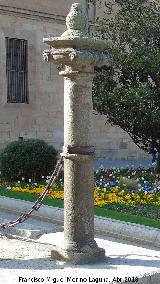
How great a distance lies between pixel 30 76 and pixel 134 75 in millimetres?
6096

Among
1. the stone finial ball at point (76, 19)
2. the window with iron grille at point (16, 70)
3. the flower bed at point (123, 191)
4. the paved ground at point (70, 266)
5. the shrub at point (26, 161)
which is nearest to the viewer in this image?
the paved ground at point (70, 266)

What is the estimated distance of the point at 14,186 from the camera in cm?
1170

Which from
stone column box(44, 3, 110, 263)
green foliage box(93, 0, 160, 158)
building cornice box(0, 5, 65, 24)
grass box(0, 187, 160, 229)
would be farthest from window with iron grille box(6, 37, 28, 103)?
stone column box(44, 3, 110, 263)

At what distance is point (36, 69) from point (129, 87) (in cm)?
625

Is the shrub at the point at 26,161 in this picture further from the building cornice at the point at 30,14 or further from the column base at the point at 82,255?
the column base at the point at 82,255

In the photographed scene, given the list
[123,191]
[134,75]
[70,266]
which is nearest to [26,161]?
[123,191]

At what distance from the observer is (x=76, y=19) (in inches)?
228

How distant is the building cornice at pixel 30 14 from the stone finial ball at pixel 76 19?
11.2 m

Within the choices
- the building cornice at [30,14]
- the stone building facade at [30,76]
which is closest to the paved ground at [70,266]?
the stone building facade at [30,76]

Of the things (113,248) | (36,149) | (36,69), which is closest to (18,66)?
(36,69)

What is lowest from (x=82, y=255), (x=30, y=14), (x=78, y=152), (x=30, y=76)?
(x=82, y=255)

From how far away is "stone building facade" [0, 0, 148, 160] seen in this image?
55.7 feet

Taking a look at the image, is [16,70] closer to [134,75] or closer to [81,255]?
[134,75]

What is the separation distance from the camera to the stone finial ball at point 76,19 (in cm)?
576
